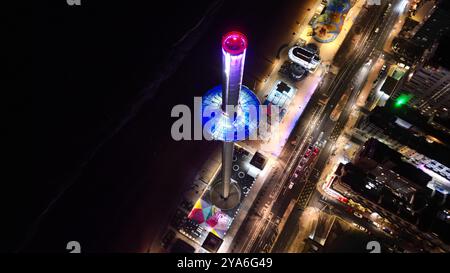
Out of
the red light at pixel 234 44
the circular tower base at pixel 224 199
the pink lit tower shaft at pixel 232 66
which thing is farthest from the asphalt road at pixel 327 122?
the red light at pixel 234 44

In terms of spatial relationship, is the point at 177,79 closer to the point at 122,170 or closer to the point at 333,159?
the point at 122,170

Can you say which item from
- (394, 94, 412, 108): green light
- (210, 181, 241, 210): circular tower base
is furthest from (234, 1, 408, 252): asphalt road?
(394, 94, 412, 108): green light

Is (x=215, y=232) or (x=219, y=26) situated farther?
(x=219, y=26)

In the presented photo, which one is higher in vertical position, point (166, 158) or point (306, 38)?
point (306, 38)

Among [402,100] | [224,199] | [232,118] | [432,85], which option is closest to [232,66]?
[232,118]

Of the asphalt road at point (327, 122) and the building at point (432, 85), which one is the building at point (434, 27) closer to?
the asphalt road at point (327, 122)
